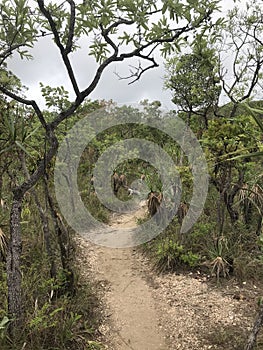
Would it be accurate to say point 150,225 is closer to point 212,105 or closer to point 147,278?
point 147,278

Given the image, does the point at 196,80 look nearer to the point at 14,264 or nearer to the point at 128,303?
the point at 128,303

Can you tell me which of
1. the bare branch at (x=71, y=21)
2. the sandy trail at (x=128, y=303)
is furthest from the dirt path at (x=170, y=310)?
the bare branch at (x=71, y=21)

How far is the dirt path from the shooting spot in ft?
11.5

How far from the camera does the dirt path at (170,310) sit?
349 cm

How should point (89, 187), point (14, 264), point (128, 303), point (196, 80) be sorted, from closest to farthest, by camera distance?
point (14, 264), point (128, 303), point (196, 80), point (89, 187)

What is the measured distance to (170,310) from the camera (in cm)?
410

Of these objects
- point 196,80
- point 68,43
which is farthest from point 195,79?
point 68,43

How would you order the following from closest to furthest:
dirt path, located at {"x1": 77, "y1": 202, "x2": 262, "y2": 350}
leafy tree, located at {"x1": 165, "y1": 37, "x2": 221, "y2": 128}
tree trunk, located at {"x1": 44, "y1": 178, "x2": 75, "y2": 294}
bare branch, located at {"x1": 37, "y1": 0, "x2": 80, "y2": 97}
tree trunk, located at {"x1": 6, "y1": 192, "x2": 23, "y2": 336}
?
bare branch, located at {"x1": 37, "y1": 0, "x2": 80, "y2": 97} < tree trunk, located at {"x1": 6, "y1": 192, "x2": 23, "y2": 336} < dirt path, located at {"x1": 77, "y1": 202, "x2": 262, "y2": 350} < tree trunk, located at {"x1": 44, "y1": 178, "x2": 75, "y2": 294} < leafy tree, located at {"x1": 165, "y1": 37, "x2": 221, "y2": 128}

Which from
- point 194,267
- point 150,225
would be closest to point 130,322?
point 194,267

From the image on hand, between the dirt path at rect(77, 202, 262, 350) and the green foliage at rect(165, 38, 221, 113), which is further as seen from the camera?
the green foliage at rect(165, 38, 221, 113)

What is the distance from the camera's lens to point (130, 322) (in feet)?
12.7

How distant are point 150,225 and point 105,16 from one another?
4.76 meters

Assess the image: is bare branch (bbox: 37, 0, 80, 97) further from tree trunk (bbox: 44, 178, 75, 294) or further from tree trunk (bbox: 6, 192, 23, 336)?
tree trunk (bbox: 44, 178, 75, 294)

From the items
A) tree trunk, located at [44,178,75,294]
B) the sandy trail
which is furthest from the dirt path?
tree trunk, located at [44,178,75,294]
